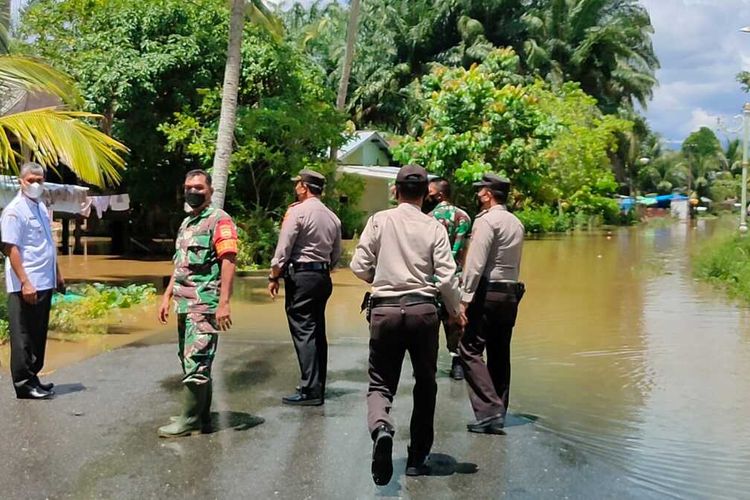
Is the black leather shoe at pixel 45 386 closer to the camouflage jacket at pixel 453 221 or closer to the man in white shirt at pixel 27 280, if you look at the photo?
the man in white shirt at pixel 27 280

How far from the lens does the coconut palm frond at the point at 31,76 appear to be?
8.98 m

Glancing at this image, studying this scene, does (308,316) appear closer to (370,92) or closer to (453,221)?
(453,221)

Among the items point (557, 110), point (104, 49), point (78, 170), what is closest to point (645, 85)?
point (557, 110)

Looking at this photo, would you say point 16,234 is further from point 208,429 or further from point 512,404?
point 512,404

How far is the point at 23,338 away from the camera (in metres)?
6.66

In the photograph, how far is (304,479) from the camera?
196 inches

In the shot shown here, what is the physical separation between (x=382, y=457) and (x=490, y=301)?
1845mm

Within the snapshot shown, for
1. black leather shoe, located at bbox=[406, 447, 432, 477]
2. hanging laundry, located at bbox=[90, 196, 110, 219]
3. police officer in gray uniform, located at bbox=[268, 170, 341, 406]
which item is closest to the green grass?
police officer in gray uniform, located at bbox=[268, 170, 341, 406]

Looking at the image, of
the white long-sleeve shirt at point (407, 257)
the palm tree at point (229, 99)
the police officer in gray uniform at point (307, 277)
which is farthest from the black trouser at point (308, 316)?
Result: the palm tree at point (229, 99)

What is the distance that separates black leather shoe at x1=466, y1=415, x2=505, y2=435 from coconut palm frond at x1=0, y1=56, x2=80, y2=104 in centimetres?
623

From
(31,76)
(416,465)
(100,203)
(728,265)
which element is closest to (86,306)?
(31,76)

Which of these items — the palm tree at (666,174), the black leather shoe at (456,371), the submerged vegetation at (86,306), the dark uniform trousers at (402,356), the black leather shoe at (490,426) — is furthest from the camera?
the palm tree at (666,174)

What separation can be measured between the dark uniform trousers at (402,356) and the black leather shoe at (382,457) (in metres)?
0.12

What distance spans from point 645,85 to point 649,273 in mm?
32750
